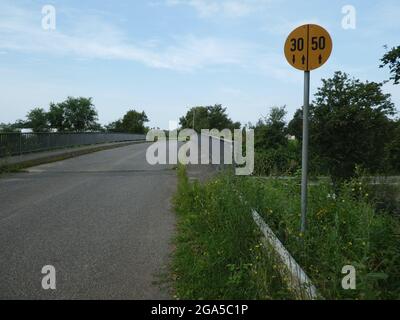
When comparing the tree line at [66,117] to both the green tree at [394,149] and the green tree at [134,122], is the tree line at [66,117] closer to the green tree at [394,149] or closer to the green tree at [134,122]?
the green tree at [134,122]

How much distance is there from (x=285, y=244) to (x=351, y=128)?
24.4 meters

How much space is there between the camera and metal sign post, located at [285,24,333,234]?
15.8 feet

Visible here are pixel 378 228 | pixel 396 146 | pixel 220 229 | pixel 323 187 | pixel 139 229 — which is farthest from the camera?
pixel 396 146

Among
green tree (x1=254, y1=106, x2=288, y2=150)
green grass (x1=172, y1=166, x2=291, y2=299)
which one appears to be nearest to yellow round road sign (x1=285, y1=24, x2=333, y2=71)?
green grass (x1=172, y1=166, x2=291, y2=299)

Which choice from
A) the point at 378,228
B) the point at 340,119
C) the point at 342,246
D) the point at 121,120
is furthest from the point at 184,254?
the point at 121,120

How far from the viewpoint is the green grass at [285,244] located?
12.2 ft

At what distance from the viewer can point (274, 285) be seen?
384cm

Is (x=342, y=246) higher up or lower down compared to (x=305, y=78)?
lower down

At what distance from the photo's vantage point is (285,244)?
15.6 ft

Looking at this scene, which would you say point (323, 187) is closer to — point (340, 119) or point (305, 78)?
point (305, 78)

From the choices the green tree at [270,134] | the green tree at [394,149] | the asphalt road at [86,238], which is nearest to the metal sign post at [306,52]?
the asphalt road at [86,238]

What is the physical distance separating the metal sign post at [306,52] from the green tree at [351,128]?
21.9 m

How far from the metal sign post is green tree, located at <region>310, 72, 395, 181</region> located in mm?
21887

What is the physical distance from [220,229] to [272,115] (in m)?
44.8
